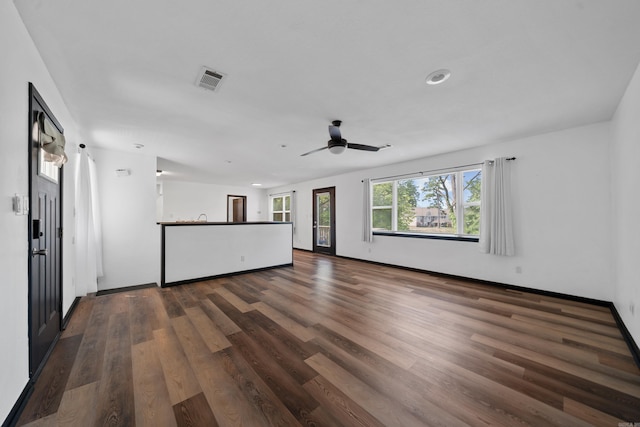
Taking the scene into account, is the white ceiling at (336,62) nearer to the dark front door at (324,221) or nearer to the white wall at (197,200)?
the dark front door at (324,221)

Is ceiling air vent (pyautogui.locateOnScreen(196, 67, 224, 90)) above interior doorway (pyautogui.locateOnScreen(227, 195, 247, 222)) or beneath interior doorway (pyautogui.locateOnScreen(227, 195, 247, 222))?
above

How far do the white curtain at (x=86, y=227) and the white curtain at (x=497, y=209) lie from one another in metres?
6.38

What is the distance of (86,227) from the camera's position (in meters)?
3.66

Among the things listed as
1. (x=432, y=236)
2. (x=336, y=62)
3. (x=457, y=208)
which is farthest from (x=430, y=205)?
(x=336, y=62)

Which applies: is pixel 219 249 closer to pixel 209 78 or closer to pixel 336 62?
pixel 209 78

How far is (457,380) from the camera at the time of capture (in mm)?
1800

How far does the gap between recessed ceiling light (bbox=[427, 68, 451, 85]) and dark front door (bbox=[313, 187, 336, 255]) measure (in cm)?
514

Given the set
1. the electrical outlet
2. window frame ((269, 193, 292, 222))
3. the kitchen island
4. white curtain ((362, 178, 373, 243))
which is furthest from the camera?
window frame ((269, 193, 292, 222))

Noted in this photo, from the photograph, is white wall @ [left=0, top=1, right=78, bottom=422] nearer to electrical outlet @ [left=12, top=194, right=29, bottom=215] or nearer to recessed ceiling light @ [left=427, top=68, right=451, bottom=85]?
electrical outlet @ [left=12, top=194, right=29, bottom=215]

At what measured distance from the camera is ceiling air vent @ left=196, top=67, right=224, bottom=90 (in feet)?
6.84

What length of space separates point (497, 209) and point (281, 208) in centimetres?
742

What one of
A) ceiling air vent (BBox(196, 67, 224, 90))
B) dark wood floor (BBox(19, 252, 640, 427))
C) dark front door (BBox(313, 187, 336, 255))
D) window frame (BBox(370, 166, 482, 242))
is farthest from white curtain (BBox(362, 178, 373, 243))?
ceiling air vent (BBox(196, 67, 224, 90))

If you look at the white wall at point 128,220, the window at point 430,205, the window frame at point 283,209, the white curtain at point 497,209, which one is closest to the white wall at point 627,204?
the white curtain at point 497,209

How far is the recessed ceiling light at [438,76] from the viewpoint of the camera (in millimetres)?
2102
